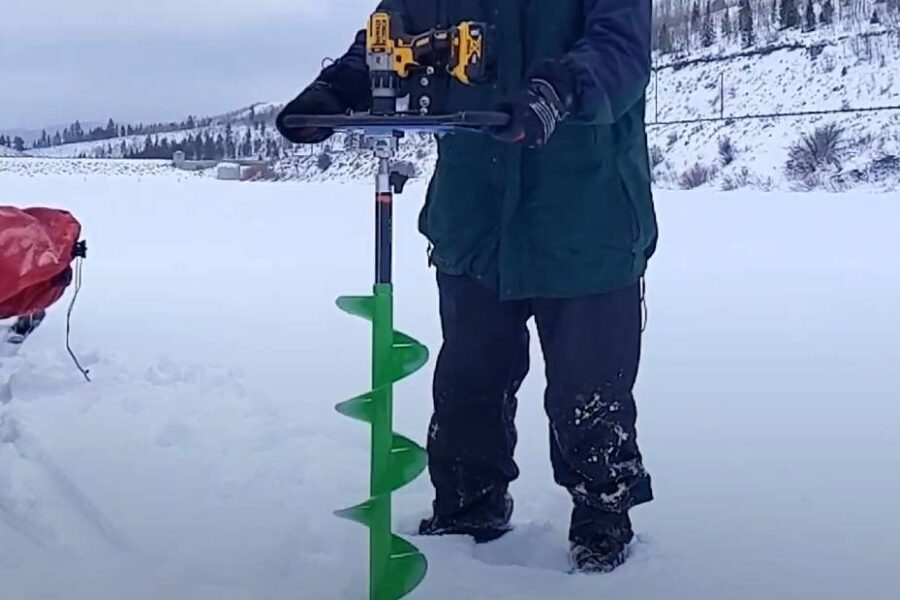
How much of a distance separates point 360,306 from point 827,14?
12.3m

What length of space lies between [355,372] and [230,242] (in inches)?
127

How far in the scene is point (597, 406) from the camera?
1755 millimetres

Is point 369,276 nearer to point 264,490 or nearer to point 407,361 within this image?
point 264,490

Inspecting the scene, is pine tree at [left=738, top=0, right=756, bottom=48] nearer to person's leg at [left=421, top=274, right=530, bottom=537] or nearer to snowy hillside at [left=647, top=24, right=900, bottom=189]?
snowy hillside at [left=647, top=24, right=900, bottom=189]

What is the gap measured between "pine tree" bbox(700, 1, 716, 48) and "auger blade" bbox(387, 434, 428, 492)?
12.5 meters

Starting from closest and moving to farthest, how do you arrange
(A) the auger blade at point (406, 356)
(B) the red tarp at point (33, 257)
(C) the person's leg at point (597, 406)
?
(A) the auger blade at point (406, 356) → (C) the person's leg at point (597, 406) → (B) the red tarp at point (33, 257)

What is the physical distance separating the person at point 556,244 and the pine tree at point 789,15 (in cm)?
1201

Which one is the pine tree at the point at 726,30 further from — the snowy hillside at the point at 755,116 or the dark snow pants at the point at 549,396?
the dark snow pants at the point at 549,396

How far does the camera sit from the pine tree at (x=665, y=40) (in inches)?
522

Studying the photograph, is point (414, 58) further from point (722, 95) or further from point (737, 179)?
point (722, 95)

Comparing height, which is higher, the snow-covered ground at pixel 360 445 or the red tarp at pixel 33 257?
the red tarp at pixel 33 257

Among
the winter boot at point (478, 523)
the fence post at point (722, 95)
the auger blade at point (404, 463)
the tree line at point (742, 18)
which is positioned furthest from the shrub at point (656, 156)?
the auger blade at point (404, 463)

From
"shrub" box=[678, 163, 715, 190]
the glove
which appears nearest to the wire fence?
"shrub" box=[678, 163, 715, 190]

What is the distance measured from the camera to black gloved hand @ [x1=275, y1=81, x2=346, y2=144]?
1.61m
